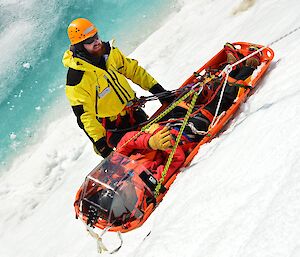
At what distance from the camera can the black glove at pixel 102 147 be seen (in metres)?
3.92

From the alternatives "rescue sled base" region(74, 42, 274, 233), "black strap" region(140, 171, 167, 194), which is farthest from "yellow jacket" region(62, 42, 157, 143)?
"black strap" region(140, 171, 167, 194)

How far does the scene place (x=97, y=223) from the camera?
3402 millimetres

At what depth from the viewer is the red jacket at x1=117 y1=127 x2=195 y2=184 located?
3621 mm

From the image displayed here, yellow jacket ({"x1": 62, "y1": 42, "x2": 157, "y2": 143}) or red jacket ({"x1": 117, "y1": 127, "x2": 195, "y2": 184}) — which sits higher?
yellow jacket ({"x1": 62, "y1": 42, "x2": 157, "y2": 143})

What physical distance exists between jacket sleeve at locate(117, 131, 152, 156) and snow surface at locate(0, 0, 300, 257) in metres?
0.45

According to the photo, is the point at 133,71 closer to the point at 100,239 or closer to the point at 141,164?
the point at 141,164

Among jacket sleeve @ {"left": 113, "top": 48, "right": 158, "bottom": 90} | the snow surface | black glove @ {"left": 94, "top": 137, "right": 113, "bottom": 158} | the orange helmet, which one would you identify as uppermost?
the orange helmet

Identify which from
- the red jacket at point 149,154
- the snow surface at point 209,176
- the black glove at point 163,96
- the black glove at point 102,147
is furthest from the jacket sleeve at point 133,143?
the black glove at point 163,96

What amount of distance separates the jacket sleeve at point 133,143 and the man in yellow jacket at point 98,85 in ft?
0.74

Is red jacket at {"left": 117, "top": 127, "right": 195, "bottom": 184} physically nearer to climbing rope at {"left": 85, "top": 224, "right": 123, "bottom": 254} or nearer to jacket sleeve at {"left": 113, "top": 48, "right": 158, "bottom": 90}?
climbing rope at {"left": 85, "top": 224, "right": 123, "bottom": 254}

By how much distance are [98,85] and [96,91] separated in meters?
0.06

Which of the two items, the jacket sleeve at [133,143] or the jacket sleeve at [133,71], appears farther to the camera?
the jacket sleeve at [133,71]

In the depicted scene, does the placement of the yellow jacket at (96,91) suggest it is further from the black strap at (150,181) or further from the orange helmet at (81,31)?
the black strap at (150,181)

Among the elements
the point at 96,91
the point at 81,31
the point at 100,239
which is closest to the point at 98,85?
the point at 96,91
